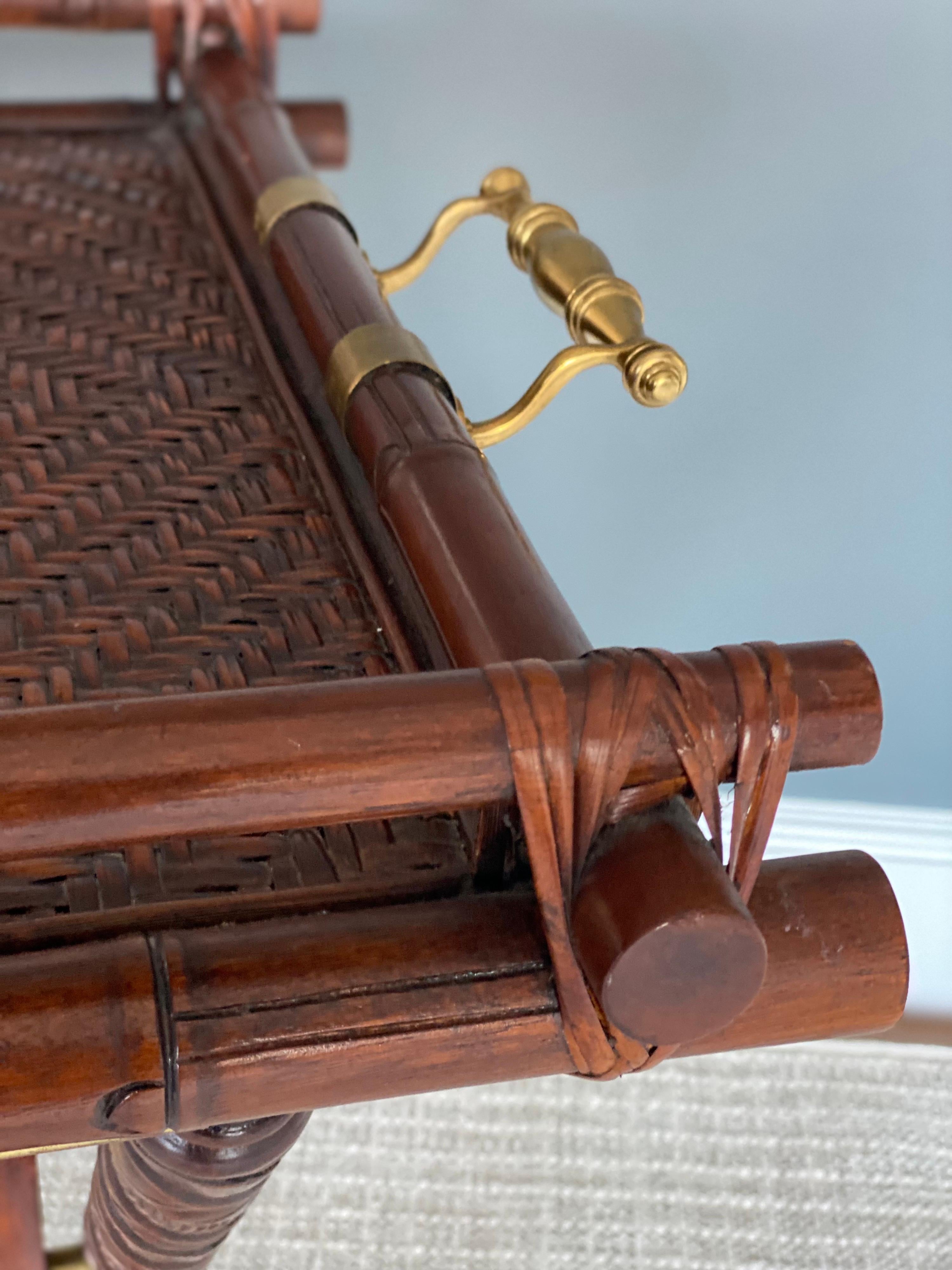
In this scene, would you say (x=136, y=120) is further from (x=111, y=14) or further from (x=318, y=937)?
(x=318, y=937)

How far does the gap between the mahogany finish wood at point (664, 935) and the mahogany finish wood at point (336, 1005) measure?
35 millimetres

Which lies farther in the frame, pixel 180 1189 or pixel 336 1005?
pixel 180 1189

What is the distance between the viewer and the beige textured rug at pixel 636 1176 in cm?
109

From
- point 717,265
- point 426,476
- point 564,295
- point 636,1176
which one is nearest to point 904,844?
point 636,1176

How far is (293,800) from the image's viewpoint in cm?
39

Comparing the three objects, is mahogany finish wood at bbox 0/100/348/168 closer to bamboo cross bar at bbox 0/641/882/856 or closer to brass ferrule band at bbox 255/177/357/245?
brass ferrule band at bbox 255/177/357/245

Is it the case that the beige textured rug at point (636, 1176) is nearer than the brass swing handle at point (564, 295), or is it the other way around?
the brass swing handle at point (564, 295)

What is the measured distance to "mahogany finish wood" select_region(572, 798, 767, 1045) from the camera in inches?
14.6

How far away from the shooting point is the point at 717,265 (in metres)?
1.31

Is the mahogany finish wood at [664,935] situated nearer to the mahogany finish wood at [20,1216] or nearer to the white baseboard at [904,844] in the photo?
the mahogany finish wood at [20,1216]


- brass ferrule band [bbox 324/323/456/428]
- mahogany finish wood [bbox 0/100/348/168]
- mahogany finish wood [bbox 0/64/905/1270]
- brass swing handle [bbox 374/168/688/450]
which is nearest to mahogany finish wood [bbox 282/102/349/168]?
mahogany finish wood [bbox 0/100/348/168]

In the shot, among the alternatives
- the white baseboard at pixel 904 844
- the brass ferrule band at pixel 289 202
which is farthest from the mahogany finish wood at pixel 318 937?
the white baseboard at pixel 904 844

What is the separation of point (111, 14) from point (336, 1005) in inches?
36.5

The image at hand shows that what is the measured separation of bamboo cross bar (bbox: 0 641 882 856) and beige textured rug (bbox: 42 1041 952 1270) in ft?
2.70
